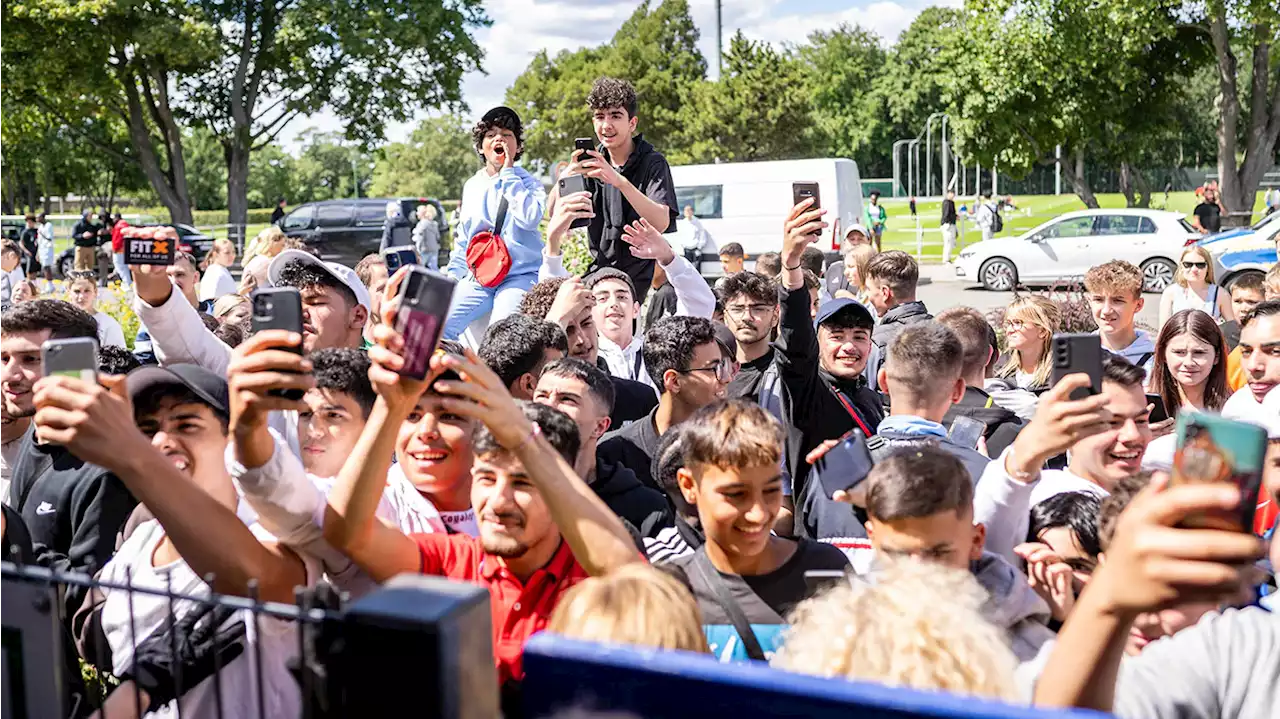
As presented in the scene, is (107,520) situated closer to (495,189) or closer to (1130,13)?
(495,189)

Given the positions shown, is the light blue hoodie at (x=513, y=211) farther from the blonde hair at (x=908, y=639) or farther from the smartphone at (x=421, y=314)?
the blonde hair at (x=908, y=639)

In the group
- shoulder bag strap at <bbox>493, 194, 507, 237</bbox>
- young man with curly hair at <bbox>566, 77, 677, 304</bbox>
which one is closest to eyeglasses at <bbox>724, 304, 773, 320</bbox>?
young man with curly hair at <bbox>566, 77, 677, 304</bbox>

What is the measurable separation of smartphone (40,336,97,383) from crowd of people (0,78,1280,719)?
0.03m

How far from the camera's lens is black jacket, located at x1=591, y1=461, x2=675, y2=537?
382 cm

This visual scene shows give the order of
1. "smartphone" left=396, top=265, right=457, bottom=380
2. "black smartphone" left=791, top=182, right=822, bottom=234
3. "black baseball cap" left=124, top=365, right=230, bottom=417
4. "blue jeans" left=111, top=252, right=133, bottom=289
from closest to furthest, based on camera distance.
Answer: "smartphone" left=396, top=265, right=457, bottom=380, "black baseball cap" left=124, top=365, right=230, bottom=417, "blue jeans" left=111, top=252, right=133, bottom=289, "black smartphone" left=791, top=182, right=822, bottom=234

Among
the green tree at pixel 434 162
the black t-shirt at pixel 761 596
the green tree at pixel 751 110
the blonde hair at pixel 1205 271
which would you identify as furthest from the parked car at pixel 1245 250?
the green tree at pixel 434 162

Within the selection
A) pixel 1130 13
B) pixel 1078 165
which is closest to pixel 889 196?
pixel 1078 165

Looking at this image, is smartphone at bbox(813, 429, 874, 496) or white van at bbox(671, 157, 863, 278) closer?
smartphone at bbox(813, 429, 874, 496)

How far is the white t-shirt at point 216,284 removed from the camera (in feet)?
32.2

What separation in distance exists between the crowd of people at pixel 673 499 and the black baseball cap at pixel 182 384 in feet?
0.03

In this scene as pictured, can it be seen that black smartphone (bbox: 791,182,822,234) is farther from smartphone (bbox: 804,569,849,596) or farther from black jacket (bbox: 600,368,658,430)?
smartphone (bbox: 804,569,849,596)

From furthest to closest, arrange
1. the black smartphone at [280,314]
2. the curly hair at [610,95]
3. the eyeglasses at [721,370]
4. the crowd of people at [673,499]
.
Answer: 1. the curly hair at [610,95]
2. the eyeglasses at [721,370]
3. the black smartphone at [280,314]
4. the crowd of people at [673,499]

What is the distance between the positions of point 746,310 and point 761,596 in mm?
2473

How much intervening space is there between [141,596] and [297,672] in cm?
115
